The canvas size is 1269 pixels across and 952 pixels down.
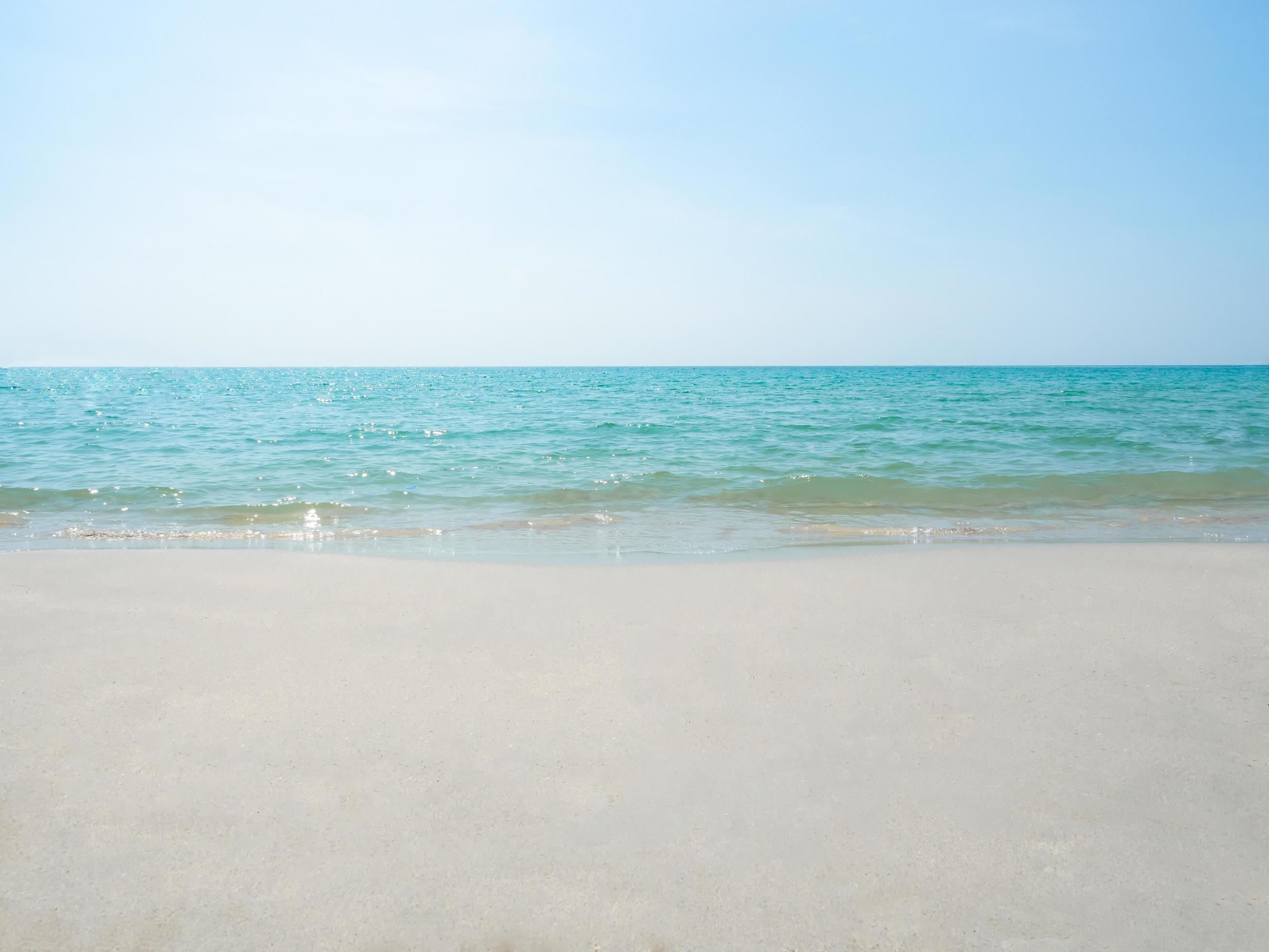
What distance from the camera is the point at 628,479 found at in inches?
390

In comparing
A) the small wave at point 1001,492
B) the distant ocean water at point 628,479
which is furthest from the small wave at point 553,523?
the small wave at point 1001,492

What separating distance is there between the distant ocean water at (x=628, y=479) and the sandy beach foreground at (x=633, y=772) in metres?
2.40

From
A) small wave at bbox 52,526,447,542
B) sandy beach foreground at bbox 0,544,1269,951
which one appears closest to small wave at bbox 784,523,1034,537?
sandy beach foreground at bbox 0,544,1269,951

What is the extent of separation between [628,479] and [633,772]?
7.52 meters

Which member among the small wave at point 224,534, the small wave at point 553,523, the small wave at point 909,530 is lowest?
the small wave at point 224,534

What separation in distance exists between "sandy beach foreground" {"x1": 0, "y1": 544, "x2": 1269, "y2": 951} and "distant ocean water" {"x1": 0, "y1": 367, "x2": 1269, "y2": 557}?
240 cm

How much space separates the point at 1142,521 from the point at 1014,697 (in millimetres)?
5541

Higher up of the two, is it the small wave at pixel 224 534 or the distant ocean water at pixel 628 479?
the distant ocean water at pixel 628 479

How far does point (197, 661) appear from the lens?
331 centimetres

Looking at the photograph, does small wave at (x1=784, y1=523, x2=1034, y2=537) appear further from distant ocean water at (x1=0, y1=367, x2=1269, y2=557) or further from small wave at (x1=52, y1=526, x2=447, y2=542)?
small wave at (x1=52, y1=526, x2=447, y2=542)

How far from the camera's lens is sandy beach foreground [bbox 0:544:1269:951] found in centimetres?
188

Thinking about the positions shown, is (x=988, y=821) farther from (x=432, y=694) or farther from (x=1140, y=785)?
(x=432, y=694)

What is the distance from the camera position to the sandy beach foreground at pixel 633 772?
1.88 meters

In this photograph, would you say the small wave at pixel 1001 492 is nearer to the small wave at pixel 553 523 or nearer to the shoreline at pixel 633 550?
the small wave at pixel 553 523
